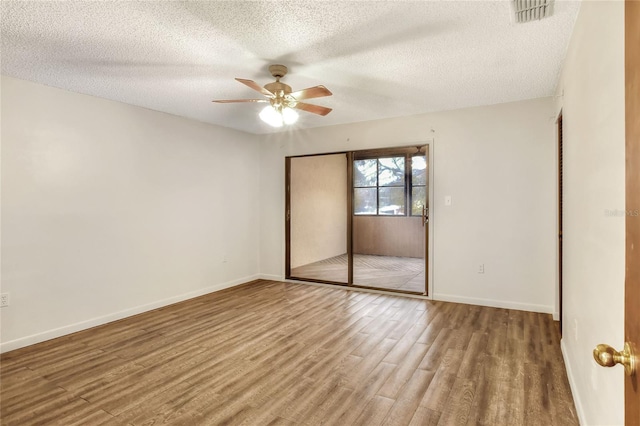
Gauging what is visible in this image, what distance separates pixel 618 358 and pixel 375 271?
5.65 m

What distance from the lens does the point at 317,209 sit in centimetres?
718

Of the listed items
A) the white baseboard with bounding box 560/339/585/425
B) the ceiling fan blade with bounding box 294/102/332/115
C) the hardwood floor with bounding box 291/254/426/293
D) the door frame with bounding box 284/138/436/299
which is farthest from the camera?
the hardwood floor with bounding box 291/254/426/293

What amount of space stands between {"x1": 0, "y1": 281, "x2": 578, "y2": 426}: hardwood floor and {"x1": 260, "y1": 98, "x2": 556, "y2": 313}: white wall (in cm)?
39

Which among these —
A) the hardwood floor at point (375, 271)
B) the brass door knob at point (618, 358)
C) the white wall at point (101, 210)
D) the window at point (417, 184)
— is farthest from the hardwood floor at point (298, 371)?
the window at point (417, 184)

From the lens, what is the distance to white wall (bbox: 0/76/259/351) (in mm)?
3039

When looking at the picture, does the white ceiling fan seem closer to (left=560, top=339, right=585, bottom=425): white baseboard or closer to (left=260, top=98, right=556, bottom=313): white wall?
(left=260, top=98, right=556, bottom=313): white wall

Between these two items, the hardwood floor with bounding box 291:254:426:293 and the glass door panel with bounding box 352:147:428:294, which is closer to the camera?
the hardwood floor with bounding box 291:254:426:293

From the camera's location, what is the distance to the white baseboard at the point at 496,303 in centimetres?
382

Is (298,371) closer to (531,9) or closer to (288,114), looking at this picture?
(288,114)

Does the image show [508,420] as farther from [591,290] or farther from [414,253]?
[414,253]

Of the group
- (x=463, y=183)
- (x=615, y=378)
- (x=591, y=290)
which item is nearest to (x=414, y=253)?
(x=463, y=183)

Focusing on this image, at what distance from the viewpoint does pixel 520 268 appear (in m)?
3.91

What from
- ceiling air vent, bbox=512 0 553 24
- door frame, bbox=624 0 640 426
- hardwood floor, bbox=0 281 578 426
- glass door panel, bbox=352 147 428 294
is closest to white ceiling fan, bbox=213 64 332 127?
ceiling air vent, bbox=512 0 553 24

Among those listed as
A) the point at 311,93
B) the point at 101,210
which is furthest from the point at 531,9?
the point at 101,210
